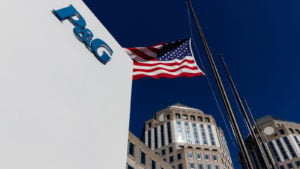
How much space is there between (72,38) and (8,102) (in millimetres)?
3092

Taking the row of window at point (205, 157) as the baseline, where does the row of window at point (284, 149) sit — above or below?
above

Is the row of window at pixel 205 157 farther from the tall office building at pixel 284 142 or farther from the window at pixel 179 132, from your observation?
the tall office building at pixel 284 142

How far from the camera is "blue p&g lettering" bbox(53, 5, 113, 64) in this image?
7037 millimetres

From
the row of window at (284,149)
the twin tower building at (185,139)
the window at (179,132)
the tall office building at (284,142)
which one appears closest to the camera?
the twin tower building at (185,139)

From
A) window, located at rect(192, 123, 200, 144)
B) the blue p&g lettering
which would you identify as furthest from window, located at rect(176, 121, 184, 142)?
the blue p&g lettering

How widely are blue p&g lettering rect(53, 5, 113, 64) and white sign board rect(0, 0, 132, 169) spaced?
0.13 meters

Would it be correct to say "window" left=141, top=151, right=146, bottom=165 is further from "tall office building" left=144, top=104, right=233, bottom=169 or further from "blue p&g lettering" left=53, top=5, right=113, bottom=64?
"tall office building" left=144, top=104, right=233, bottom=169

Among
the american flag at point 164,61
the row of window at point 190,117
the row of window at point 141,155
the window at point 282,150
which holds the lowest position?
the american flag at point 164,61

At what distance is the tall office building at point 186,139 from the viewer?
78.0 metres

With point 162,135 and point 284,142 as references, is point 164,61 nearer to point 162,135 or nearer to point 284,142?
point 162,135

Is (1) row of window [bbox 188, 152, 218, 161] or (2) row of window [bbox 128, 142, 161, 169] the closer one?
(2) row of window [bbox 128, 142, 161, 169]

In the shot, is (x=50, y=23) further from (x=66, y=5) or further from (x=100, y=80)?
(x=100, y=80)

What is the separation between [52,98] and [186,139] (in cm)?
8707

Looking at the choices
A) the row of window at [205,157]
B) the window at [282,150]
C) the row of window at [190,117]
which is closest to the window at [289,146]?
the window at [282,150]
